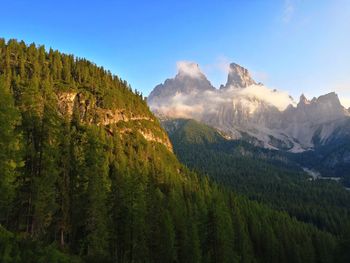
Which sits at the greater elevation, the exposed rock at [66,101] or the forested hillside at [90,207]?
the exposed rock at [66,101]

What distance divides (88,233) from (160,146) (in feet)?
406

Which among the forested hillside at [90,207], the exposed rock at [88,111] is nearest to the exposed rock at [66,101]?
the exposed rock at [88,111]

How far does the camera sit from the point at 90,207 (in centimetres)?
5200

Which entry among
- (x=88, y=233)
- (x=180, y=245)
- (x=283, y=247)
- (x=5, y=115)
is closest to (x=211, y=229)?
(x=180, y=245)

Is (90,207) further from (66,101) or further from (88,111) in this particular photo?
(88,111)

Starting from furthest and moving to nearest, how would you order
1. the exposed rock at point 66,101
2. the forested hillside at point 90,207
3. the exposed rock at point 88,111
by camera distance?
the exposed rock at point 88,111
the exposed rock at point 66,101
the forested hillside at point 90,207

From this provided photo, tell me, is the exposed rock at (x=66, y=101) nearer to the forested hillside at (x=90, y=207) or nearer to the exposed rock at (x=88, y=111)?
the exposed rock at (x=88, y=111)

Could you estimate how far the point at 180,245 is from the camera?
77875 mm

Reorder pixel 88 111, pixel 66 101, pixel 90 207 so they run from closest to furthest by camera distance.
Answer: pixel 90 207 < pixel 66 101 < pixel 88 111

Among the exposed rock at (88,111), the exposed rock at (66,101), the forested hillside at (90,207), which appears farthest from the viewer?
the exposed rock at (88,111)

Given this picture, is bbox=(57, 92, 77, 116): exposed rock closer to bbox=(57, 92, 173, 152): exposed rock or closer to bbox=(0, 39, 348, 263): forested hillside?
bbox=(57, 92, 173, 152): exposed rock

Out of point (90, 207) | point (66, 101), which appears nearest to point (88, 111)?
point (66, 101)

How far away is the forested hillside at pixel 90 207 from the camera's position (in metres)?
37.1

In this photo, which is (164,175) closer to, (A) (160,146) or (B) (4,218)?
(A) (160,146)
